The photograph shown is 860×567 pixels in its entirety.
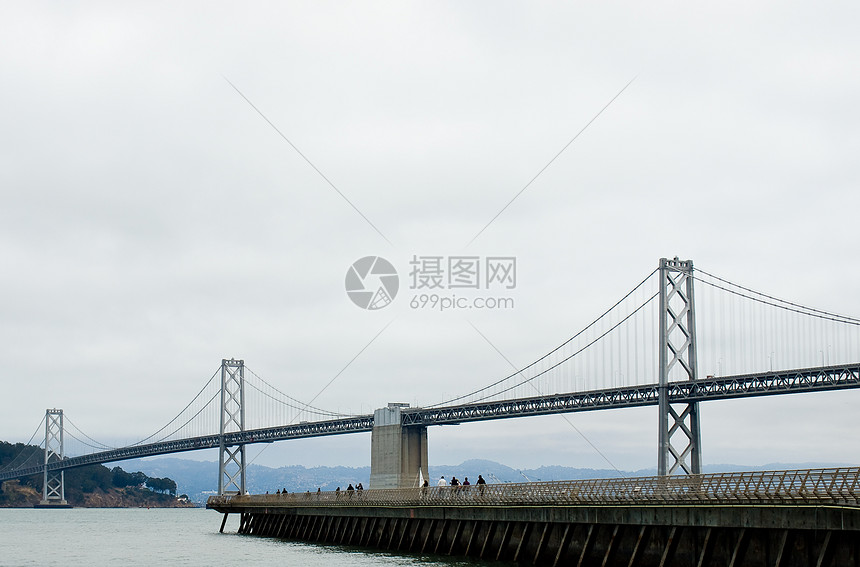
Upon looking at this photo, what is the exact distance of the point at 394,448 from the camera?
11962 centimetres

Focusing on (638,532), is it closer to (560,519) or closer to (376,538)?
(560,519)

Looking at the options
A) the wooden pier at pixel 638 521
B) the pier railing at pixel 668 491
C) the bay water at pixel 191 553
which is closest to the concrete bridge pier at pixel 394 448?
the bay water at pixel 191 553

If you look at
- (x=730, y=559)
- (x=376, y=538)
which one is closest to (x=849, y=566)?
(x=730, y=559)

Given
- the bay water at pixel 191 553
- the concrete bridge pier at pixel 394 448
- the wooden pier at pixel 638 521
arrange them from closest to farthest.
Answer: the wooden pier at pixel 638 521 < the bay water at pixel 191 553 < the concrete bridge pier at pixel 394 448

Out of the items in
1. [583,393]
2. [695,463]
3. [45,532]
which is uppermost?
[583,393]

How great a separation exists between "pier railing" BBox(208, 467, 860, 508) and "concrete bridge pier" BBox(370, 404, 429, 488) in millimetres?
64030

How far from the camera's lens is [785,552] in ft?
92.8

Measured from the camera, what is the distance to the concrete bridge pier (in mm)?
117312

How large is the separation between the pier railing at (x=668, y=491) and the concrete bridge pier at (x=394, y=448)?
6403 centimetres

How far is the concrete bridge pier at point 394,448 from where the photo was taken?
385ft

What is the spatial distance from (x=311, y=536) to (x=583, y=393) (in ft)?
153

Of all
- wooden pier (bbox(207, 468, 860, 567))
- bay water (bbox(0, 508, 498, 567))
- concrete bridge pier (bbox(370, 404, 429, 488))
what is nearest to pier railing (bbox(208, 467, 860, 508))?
wooden pier (bbox(207, 468, 860, 567))

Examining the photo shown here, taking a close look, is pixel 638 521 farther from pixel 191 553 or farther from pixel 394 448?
pixel 394 448

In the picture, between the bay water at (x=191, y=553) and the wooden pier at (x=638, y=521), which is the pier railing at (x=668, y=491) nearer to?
the wooden pier at (x=638, y=521)
